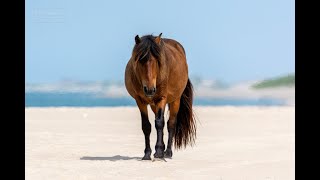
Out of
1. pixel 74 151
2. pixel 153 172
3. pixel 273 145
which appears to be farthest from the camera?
pixel 273 145

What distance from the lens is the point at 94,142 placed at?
14.0 meters

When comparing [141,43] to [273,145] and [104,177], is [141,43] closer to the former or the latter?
[104,177]

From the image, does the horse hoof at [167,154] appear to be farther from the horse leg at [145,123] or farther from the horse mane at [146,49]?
the horse mane at [146,49]

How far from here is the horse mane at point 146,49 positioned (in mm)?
9141

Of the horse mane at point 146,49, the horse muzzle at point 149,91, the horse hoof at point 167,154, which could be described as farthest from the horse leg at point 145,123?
the horse mane at point 146,49

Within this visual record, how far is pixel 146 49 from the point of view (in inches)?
361

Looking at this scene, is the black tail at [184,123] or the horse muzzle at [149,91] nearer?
the horse muzzle at [149,91]

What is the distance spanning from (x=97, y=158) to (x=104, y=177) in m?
2.62

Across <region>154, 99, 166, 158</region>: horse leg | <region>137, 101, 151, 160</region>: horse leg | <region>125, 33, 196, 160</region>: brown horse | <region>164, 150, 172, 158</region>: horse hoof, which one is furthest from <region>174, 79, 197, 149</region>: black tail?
<region>154, 99, 166, 158</region>: horse leg

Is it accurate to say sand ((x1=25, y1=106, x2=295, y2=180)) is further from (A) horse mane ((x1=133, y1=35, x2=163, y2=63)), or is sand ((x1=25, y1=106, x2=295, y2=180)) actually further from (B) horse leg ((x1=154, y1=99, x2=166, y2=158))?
(A) horse mane ((x1=133, y1=35, x2=163, y2=63))

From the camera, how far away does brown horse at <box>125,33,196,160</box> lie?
9.18 meters

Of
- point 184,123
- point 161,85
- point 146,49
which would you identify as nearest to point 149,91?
point 146,49

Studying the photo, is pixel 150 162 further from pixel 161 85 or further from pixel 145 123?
pixel 161 85
